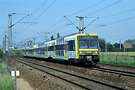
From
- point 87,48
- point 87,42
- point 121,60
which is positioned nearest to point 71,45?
point 87,42

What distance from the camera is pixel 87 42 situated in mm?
36094

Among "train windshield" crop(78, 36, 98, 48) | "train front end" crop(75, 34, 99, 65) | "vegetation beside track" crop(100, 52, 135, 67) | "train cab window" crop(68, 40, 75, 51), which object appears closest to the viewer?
"train front end" crop(75, 34, 99, 65)

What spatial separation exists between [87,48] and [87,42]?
2.25ft

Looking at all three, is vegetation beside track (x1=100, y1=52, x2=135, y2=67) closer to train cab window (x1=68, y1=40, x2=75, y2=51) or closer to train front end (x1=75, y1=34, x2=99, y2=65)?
train front end (x1=75, y1=34, x2=99, y2=65)

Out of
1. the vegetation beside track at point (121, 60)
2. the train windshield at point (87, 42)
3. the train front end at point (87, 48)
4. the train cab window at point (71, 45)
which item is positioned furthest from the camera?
the vegetation beside track at point (121, 60)

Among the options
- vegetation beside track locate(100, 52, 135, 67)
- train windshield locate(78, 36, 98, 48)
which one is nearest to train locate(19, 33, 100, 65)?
train windshield locate(78, 36, 98, 48)

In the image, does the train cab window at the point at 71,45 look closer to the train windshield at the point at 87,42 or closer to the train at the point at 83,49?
the train at the point at 83,49

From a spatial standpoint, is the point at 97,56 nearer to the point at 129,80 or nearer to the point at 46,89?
the point at 129,80

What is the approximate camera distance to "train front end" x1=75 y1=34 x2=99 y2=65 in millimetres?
35062

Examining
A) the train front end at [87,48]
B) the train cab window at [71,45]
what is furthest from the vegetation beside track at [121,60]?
the train cab window at [71,45]

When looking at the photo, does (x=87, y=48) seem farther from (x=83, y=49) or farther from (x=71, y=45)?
(x=71, y=45)

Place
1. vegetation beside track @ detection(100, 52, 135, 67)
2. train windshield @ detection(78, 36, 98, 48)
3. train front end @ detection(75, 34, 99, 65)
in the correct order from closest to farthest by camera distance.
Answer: train front end @ detection(75, 34, 99, 65) → train windshield @ detection(78, 36, 98, 48) → vegetation beside track @ detection(100, 52, 135, 67)

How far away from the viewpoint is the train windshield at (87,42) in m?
35.8

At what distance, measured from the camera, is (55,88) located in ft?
60.0
